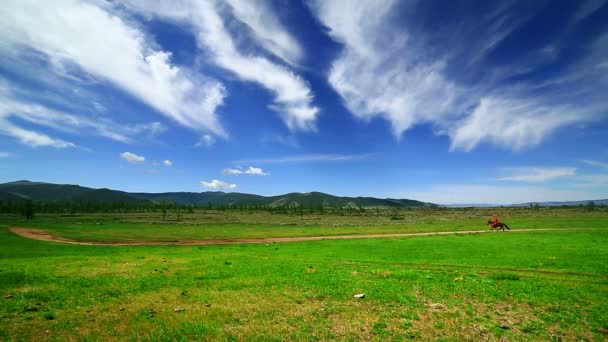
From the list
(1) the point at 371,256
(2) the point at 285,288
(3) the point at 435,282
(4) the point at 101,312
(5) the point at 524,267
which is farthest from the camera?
(1) the point at 371,256

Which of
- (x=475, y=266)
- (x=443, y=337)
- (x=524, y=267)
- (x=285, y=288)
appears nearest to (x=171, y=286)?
(x=285, y=288)

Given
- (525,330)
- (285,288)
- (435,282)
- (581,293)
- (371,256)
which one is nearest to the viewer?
(525,330)

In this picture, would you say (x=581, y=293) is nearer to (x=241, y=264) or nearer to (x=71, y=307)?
(x=241, y=264)

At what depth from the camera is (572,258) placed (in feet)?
99.1

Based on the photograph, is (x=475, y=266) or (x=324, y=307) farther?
(x=475, y=266)

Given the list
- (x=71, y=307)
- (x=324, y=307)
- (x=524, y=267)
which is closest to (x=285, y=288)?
(x=324, y=307)

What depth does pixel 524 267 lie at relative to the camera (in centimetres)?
2680

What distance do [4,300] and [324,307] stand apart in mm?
16779

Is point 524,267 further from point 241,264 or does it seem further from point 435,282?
point 241,264

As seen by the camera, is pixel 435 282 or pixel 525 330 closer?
pixel 525 330

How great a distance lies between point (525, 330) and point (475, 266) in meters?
16.6

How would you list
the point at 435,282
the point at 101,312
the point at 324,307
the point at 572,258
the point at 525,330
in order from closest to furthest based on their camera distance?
the point at 525,330
the point at 101,312
the point at 324,307
the point at 435,282
the point at 572,258

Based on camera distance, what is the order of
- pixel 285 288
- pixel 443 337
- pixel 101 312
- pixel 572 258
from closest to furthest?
1. pixel 443 337
2. pixel 101 312
3. pixel 285 288
4. pixel 572 258

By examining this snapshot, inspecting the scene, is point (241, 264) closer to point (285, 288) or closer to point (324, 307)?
point (285, 288)
